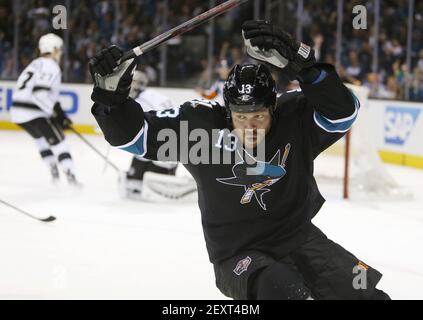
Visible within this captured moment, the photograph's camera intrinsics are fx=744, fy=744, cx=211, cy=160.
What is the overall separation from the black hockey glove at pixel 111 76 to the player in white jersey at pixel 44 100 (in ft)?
13.9

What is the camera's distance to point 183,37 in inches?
441

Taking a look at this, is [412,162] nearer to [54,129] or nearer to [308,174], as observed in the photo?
[54,129]

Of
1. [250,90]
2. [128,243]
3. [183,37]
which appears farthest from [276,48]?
[183,37]

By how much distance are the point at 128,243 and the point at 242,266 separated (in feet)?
7.57

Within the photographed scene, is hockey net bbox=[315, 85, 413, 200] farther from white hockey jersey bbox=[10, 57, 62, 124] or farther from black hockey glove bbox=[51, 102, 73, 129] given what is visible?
white hockey jersey bbox=[10, 57, 62, 124]

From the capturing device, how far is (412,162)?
8.34 meters

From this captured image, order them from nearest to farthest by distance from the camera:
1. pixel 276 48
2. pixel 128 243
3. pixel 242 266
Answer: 1. pixel 276 48
2. pixel 242 266
3. pixel 128 243

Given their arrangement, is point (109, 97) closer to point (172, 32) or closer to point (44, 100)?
point (172, 32)

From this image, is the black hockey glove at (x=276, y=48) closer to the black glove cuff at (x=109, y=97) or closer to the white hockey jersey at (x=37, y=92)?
the black glove cuff at (x=109, y=97)

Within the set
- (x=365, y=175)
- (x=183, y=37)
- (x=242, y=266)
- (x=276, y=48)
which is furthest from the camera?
(x=183, y=37)

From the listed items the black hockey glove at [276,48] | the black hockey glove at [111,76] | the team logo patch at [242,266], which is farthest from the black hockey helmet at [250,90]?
the team logo patch at [242,266]

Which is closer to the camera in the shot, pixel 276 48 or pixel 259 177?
pixel 276 48

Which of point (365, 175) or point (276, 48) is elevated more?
point (276, 48)

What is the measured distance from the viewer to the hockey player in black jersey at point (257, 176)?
2371mm
